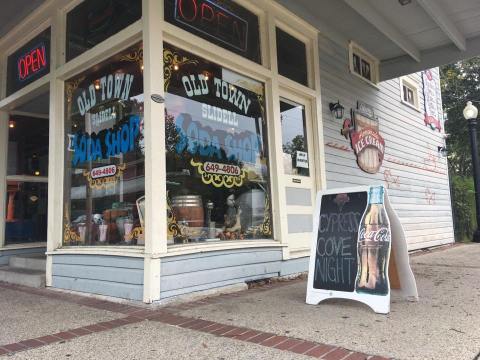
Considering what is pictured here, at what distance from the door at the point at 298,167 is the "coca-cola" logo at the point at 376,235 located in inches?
77.0

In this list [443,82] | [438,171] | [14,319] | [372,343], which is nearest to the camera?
[372,343]

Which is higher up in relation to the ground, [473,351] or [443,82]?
[443,82]

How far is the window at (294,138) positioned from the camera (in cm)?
609

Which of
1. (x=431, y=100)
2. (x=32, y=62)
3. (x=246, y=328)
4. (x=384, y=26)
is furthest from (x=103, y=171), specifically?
(x=431, y=100)

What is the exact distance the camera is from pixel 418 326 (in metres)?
3.23

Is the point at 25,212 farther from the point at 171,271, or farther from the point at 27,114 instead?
the point at 171,271

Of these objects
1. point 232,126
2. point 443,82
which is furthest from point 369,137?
point 443,82

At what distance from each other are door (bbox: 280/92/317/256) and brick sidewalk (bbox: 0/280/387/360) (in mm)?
1743

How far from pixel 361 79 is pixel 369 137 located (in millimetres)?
1080

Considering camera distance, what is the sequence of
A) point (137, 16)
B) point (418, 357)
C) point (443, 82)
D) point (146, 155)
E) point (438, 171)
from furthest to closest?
1. point (443, 82)
2. point (438, 171)
3. point (137, 16)
4. point (146, 155)
5. point (418, 357)

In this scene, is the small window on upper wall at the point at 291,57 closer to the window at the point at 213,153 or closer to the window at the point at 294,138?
the window at the point at 294,138

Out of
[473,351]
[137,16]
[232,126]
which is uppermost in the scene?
[137,16]

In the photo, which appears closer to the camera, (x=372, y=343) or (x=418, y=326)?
(x=372, y=343)

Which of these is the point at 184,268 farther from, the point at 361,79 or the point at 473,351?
the point at 361,79
